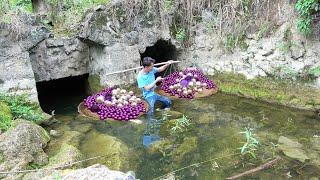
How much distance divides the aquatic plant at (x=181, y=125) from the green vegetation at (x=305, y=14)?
8.80 ft

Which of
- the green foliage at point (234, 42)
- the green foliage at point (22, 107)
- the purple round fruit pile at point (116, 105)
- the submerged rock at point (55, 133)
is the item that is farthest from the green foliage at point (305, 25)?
the green foliage at point (22, 107)

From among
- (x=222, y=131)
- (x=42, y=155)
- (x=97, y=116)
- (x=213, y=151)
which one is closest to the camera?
(x=42, y=155)

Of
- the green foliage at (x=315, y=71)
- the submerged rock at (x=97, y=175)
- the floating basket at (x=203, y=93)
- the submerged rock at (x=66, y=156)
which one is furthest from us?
the floating basket at (x=203, y=93)

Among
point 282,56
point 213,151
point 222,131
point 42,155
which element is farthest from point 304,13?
point 42,155

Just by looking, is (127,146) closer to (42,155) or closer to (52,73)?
(42,155)

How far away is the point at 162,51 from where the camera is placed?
9.99 m

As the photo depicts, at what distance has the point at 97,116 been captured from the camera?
7.36m

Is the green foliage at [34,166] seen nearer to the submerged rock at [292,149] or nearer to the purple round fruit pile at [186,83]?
the submerged rock at [292,149]

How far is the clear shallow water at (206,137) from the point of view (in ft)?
17.7

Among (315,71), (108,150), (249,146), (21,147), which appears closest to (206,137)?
(249,146)

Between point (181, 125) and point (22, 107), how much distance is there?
2.66 m

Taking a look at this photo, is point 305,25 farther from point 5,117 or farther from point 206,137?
point 5,117

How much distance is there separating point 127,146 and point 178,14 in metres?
3.93

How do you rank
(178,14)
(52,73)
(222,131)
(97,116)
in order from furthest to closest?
(178,14), (52,73), (97,116), (222,131)
